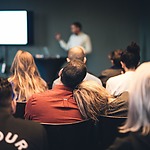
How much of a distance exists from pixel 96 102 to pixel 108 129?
8.4 inches

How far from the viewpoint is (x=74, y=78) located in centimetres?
295

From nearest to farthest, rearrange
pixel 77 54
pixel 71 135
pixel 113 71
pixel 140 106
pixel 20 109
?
1. pixel 140 106
2. pixel 71 135
3. pixel 20 109
4. pixel 77 54
5. pixel 113 71

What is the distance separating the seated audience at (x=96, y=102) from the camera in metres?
2.75

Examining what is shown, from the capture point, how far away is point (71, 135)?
2.61 metres

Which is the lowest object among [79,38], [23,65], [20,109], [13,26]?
[20,109]

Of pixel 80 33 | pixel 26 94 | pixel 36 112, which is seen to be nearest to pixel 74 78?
pixel 36 112

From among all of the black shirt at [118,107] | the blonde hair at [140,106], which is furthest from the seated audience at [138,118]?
the black shirt at [118,107]

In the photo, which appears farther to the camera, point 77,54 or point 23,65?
point 77,54

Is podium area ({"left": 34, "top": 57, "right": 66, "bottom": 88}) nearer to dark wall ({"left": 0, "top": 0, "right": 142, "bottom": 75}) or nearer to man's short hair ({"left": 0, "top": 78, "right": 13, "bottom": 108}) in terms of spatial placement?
dark wall ({"left": 0, "top": 0, "right": 142, "bottom": 75})

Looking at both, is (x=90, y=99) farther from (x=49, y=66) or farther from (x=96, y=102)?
(x=49, y=66)

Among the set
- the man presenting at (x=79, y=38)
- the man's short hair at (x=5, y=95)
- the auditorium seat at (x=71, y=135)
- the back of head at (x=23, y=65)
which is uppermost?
the man presenting at (x=79, y=38)

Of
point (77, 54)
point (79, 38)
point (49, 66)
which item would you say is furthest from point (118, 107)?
point (79, 38)

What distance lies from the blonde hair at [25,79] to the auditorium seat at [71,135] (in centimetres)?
102

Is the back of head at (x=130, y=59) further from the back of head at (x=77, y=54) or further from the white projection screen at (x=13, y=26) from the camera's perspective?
the white projection screen at (x=13, y=26)
